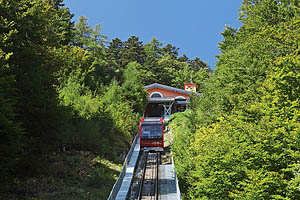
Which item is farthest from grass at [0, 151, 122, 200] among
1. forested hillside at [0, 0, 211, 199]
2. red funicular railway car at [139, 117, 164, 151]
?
red funicular railway car at [139, 117, 164, 151]

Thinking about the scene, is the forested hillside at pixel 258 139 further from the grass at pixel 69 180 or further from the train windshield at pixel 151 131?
the grass at pixel 69 180

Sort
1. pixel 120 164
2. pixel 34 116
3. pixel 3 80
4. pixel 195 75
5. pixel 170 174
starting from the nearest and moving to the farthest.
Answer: pixel 3 80 → pixel 34 116 → pixel 170 174 → pixel 120 164 → pixel 195 75

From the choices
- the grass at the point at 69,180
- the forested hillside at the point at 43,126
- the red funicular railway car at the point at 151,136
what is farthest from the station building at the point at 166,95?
the grass at the point at 69,180

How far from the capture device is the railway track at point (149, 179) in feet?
61.6

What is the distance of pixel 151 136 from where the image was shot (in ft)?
92.9

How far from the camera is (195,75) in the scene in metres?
74.8

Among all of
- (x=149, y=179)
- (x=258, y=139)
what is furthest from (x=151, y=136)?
(x=258, y=139)

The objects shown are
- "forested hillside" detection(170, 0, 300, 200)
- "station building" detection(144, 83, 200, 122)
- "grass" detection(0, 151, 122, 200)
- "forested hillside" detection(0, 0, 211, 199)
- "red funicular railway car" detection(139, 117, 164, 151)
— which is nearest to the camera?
"forested hillside" detection(170, 0, 300, 200)

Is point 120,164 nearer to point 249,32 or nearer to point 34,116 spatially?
point 34,116

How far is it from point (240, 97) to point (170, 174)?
8.51m

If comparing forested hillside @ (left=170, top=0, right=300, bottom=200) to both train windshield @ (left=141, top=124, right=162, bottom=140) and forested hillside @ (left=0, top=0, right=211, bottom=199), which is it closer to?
train windshield @ (left=141, top=124, right=162, bottom=140)

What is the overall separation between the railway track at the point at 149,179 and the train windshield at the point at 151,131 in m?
2.27

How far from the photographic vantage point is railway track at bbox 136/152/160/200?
61.6 ft

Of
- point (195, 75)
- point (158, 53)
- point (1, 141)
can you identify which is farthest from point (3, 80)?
point (158, 53)
